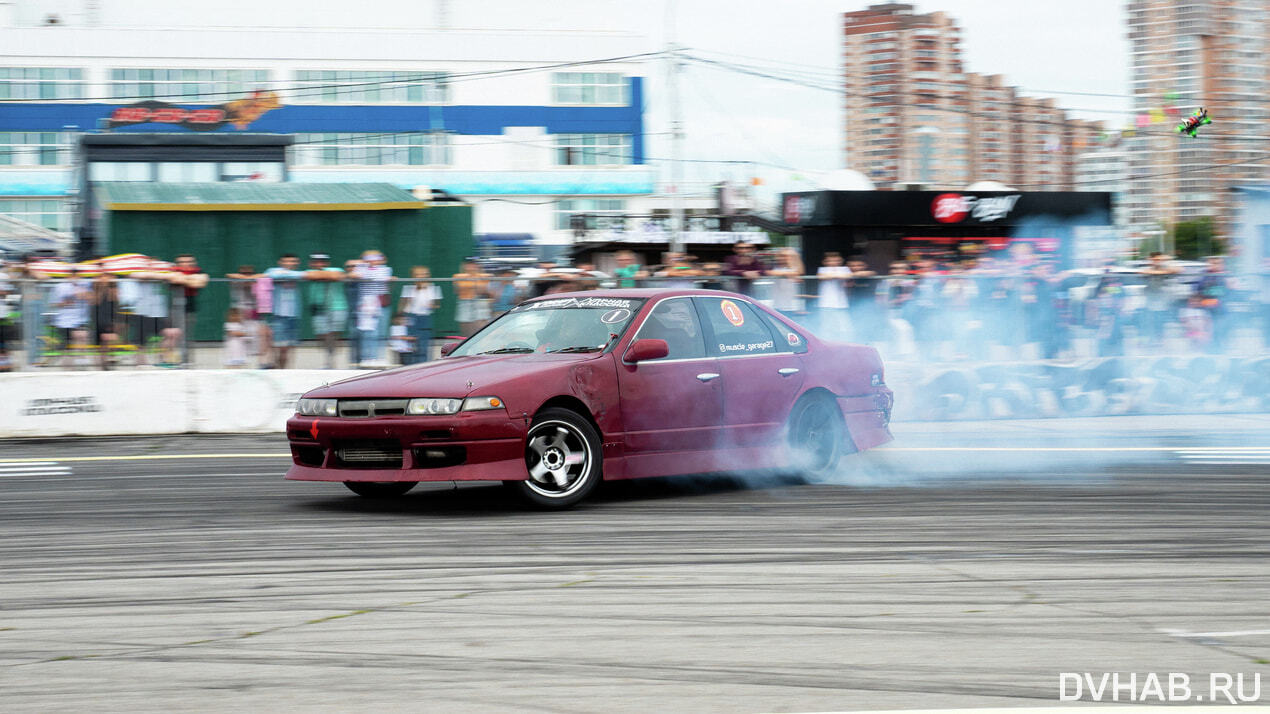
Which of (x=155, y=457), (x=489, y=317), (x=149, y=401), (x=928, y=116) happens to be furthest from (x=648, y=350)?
(x=928, y=116)

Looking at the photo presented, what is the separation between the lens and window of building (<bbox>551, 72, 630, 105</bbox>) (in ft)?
232

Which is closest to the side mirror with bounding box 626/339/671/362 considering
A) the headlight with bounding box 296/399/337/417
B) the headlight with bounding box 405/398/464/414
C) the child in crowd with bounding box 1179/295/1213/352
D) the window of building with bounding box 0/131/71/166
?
the headlight with bounding box 405/398/464/414

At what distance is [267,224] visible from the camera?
21.7 metres

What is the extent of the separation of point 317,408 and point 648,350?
78.9 inches

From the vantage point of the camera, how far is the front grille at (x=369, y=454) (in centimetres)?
748

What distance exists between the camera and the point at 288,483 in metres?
9.32

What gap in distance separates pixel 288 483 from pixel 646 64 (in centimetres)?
6536

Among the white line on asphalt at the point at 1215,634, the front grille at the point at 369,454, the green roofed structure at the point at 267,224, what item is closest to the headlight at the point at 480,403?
the front grille at the point at 369,454

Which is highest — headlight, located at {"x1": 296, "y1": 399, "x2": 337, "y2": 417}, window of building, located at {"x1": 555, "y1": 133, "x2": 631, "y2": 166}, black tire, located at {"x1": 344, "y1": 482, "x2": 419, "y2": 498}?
window of building, located at {"x1": 555, "y1": 133, "x2": 631, "y2": 166}

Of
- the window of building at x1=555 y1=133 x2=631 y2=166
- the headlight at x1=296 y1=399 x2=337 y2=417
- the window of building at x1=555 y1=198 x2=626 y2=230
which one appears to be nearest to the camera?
the headlight at x1=296 y1=399 x2=337 y2=417

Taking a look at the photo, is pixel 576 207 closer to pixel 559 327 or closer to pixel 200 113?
pixel 200 113

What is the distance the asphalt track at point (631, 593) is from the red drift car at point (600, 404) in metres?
0.28

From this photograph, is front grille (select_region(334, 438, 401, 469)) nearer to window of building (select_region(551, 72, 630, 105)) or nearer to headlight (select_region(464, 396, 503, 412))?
headlight (select_region(464, 396, 503, 412))

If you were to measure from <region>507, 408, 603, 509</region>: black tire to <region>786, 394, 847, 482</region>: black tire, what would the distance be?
1724mm
